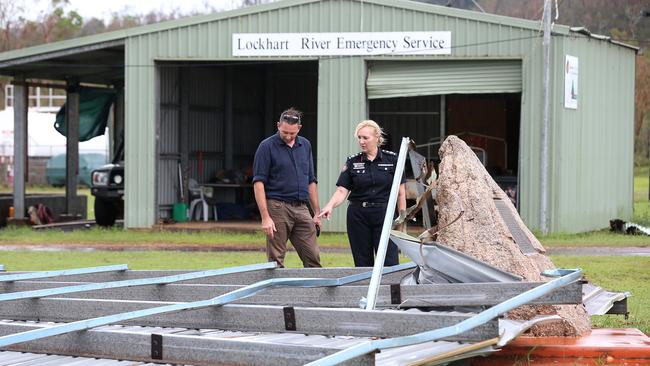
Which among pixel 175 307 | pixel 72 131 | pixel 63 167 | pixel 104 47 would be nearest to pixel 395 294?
Result: pixel 175 307

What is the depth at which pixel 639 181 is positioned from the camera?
60.3 meters

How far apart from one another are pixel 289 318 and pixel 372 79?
16.6 meters

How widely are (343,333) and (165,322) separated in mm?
1301

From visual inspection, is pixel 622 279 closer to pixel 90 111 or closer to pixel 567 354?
pixel 567 354

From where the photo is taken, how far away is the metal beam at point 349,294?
7074 mm

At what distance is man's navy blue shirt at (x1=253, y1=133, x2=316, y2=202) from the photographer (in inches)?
432

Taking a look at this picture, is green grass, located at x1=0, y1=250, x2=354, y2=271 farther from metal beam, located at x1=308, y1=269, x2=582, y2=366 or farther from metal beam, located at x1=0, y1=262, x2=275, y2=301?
metal beam, located at x1=308, y1=269, x2=582, y2=366

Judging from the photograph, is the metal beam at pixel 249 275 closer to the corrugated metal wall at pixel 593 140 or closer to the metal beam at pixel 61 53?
the corrugated metal wall at pixel 593 140

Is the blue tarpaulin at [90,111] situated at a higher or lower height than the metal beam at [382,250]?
higher

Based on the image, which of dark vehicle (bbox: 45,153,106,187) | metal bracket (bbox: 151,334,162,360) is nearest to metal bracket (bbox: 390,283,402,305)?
metal bracket (bbox: 151,334,162,360)

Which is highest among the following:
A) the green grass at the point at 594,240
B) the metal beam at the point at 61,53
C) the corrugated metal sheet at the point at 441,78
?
the metal beam at the point at 61,53

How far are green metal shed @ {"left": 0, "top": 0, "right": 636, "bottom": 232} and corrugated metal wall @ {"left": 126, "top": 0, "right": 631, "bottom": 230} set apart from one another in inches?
0.8

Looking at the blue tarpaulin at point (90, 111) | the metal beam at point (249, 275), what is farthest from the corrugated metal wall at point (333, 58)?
the metal beam at point (249, 275)

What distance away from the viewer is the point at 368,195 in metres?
10.6
